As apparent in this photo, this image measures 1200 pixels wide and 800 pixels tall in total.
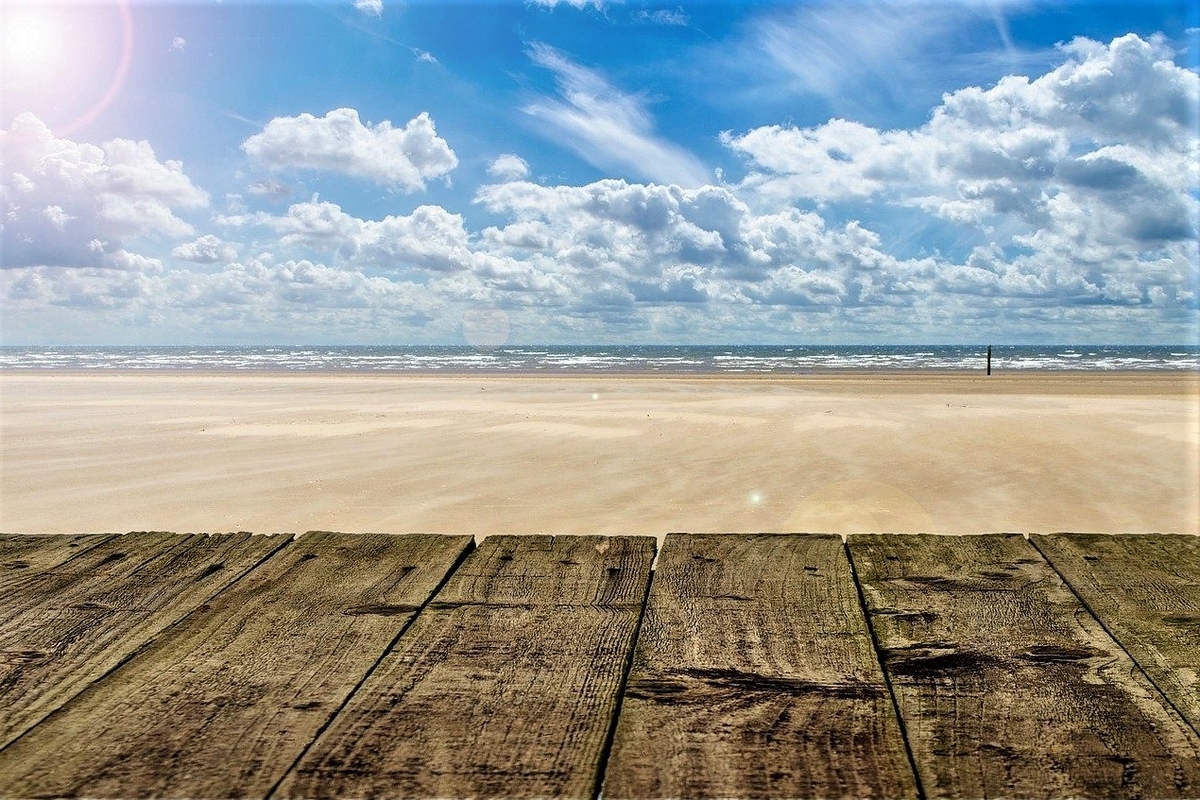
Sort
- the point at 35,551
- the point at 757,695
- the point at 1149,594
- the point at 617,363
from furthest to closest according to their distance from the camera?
the point at 617,363 → the point at 35,551 → the point at 1149,594 → the point at 757,695

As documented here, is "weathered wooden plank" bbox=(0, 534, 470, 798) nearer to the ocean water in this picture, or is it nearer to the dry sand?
the dry sand

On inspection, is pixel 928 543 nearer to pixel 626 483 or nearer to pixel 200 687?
pixel 200 687

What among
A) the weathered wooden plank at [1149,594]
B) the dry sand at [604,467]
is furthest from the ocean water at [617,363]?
the weathered wooden plank at [1149,594]

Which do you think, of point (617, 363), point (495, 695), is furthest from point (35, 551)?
point (617, 363)

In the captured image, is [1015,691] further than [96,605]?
No

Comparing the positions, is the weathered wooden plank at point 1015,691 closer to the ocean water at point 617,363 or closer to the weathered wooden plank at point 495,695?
the weathered wooden plank at point 495,695

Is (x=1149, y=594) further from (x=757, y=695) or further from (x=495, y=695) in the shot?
(x=495, y=695)
